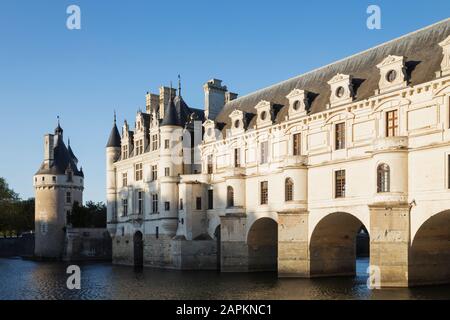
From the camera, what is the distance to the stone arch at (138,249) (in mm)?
51688

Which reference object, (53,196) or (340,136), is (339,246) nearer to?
(340,136)

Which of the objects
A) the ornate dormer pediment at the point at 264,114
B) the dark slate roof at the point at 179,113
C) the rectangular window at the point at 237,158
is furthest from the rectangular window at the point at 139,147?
the ornate dormer pediment at the point at 264,114

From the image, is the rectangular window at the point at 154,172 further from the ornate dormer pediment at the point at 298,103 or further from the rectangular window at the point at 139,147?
the ornate dormer pediment at the point at 298,103

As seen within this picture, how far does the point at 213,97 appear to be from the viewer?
5000cm

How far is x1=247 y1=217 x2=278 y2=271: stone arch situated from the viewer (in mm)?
39719

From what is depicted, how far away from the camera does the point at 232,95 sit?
50.5 m

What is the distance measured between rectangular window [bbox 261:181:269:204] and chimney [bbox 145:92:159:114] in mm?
20218

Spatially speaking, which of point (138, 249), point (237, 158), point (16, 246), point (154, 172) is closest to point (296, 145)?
point (237, 158)

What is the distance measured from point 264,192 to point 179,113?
13632 mm

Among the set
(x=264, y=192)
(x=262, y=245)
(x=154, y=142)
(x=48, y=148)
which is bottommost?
(x=262, y=245)

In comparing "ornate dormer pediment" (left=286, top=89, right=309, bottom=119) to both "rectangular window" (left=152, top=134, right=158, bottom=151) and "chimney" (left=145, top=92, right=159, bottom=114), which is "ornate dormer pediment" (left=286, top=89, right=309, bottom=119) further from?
"chimney" (left=145, top=92, right=159, bottom=114)

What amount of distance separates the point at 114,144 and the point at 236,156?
68.1 feet

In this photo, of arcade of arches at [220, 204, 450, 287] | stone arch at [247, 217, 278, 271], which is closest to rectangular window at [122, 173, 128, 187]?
arcade of arches at [220, 204, 450, 287]
